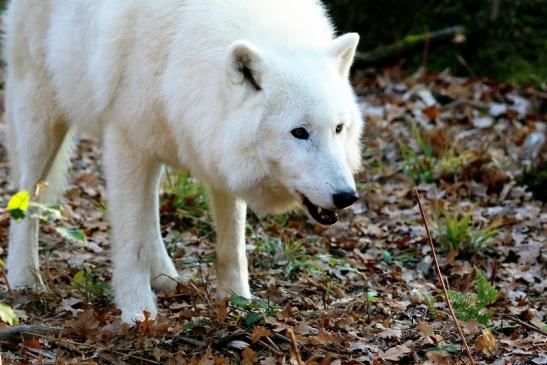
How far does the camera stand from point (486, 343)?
4.10 meters

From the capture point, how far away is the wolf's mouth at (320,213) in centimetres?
433

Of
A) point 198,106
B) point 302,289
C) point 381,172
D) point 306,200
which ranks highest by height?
point 198,106

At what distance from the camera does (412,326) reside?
15.1 feet

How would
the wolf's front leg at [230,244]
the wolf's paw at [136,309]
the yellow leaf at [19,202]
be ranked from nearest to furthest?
the yellow leaf at [19,202] → the wolf's paw at [136,309] → the wolf's front leg at [230,244]

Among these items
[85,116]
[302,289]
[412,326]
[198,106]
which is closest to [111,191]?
[85,116]

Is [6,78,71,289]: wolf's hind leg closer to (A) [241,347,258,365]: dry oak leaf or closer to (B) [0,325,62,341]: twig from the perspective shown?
(B) [0,325,62,341]: twig

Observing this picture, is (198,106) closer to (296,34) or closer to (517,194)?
(296,34)

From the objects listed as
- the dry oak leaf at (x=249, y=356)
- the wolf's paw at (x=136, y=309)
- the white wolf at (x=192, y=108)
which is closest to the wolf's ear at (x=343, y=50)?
the white wolf at (x=192, y=108)

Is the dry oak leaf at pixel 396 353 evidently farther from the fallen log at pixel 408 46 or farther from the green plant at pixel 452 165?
the fallen log at pixel 408 46

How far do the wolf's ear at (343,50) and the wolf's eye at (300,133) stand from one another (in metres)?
0.53

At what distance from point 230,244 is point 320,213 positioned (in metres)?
1.14

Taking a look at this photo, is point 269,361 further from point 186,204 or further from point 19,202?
point 186,204

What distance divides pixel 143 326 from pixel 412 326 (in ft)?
4.80

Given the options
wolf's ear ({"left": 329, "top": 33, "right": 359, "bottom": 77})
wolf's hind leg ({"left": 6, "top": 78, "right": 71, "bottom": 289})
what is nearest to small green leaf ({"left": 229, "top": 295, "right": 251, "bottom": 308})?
wolf's ear ({"left": 329, "top": 33, "right": 359, "bottom": 77})
